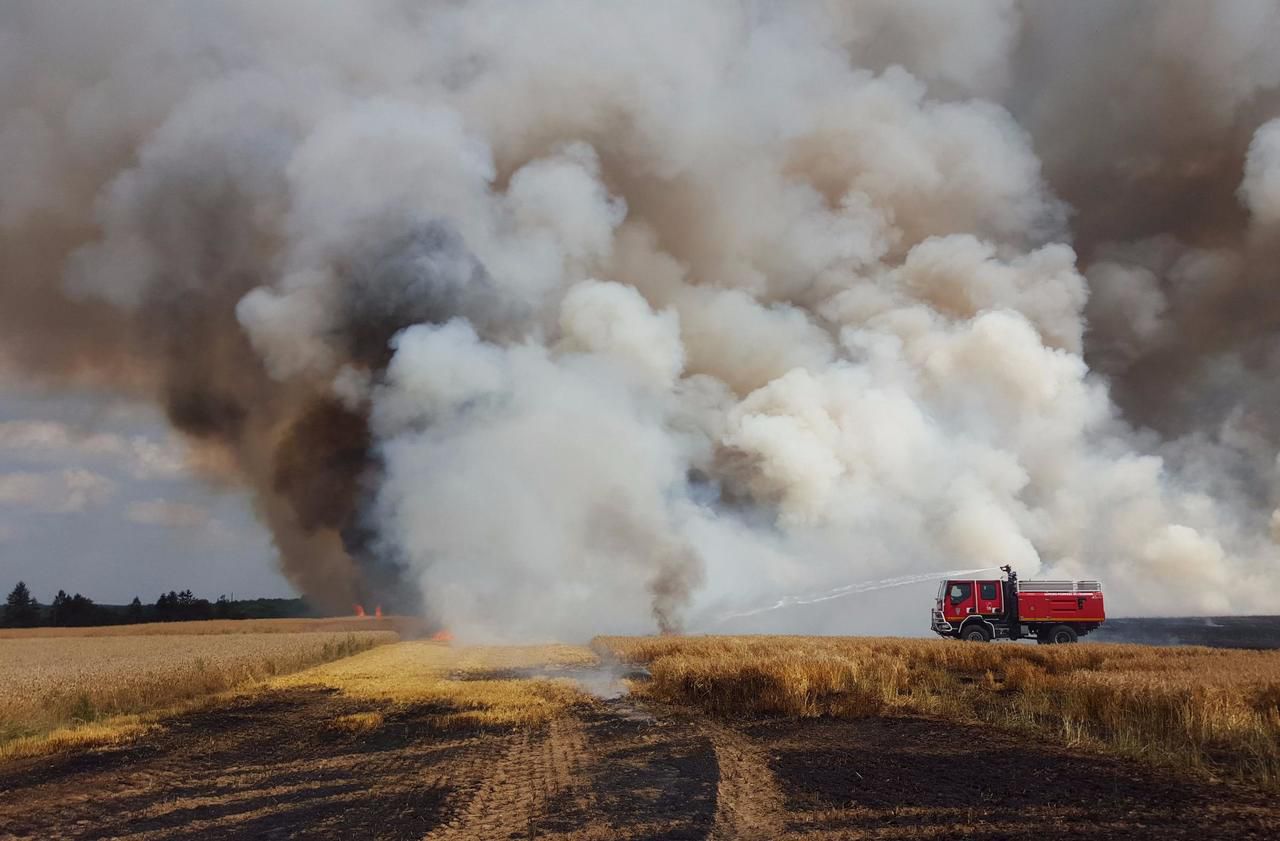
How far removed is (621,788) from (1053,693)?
11.9 m

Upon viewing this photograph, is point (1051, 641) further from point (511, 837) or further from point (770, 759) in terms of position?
point (511, 837)

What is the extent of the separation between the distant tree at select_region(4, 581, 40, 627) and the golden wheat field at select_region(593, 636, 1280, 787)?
15472cm

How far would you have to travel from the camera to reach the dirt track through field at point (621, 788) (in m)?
9.29

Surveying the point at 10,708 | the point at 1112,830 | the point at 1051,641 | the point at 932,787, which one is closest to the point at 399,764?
the point at 932,787

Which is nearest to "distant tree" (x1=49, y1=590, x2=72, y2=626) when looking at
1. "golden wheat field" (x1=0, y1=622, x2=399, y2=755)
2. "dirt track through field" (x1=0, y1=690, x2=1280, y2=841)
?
"golden wheat field" (x1=0, y1=622, x2=399, y2=755)

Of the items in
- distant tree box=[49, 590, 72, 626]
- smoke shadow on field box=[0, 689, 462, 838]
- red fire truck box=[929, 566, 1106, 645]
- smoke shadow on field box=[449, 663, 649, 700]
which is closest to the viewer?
smoke shadow on field box=[0, 689, 462, 838]

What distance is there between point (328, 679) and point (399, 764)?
56.5ft

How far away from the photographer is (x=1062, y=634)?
133ft

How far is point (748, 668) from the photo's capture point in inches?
834

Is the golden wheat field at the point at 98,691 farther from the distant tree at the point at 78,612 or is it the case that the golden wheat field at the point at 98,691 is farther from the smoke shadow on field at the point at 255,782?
the distant tree at the point at 78,612

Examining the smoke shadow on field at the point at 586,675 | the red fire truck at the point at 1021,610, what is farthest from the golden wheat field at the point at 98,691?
the red fire truck at the point at 1021,610

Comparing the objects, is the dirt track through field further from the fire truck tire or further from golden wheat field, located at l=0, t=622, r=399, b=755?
the fire truck tire

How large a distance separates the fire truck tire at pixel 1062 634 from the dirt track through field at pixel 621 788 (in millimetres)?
28499

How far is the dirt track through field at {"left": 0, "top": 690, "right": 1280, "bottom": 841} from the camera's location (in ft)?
30.5
